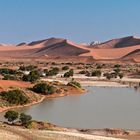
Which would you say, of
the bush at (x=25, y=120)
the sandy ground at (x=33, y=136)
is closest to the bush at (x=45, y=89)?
the bush at (x=25, y=120)

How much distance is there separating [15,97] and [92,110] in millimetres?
6017

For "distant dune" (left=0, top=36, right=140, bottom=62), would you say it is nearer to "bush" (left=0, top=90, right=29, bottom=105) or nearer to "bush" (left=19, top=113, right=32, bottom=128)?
"bush" (left=0, top=90, right=29, bottom=105)

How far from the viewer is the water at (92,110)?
2513 cm

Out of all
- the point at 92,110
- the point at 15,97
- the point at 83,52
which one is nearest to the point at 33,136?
the point at 92,110

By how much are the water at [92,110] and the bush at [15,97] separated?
1.11 m

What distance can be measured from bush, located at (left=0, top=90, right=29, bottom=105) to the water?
1.11 meters

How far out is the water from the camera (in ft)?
82.5

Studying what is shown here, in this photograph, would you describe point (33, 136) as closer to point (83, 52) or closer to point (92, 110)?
point (92, 110)

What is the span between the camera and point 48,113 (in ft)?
93.8

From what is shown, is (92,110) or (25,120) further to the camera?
(92,110)

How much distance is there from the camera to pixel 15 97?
32.1 m

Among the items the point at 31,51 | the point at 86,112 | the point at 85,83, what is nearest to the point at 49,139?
the point at 86,112

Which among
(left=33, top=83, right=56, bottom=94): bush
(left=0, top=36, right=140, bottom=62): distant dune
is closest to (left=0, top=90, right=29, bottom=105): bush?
(left=33, top=83, right=56, bottom=94): bush

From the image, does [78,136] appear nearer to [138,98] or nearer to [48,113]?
[48,113]
